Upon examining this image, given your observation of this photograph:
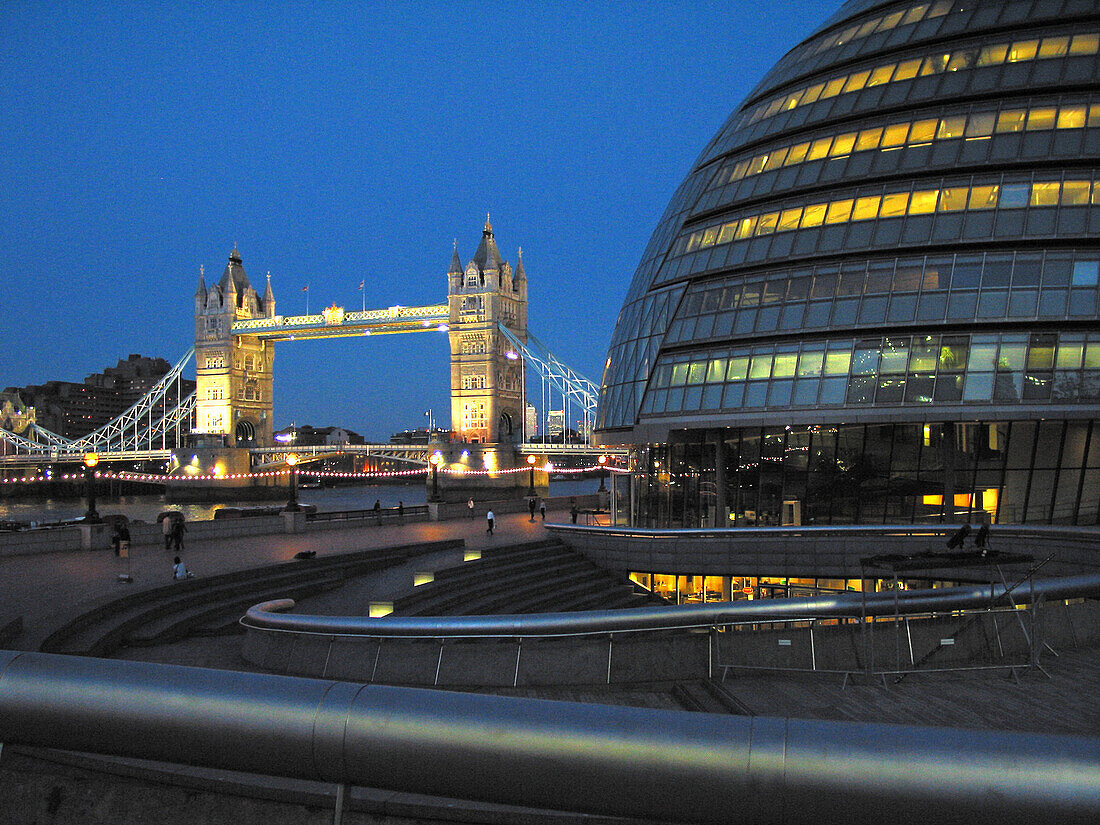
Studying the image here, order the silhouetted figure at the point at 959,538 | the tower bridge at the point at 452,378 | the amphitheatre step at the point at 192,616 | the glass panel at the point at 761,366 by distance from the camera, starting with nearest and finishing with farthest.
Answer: the amphitheatre step at the point at 192,616
the silhouetted figure at the point at 959,538
the glass panel at the point at 761,366
the tower bridge at the point at 452,378

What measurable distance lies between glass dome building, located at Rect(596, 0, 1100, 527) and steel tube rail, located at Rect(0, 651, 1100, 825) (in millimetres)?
24972

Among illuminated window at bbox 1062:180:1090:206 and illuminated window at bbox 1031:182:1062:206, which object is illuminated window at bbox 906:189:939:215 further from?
illuminated window at bbox 1062:180:1090:206

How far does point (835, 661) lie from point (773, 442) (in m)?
18.5

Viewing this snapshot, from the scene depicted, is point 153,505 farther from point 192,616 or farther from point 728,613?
point 728,613

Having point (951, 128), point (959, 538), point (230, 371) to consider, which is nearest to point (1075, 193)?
point (951, 128)

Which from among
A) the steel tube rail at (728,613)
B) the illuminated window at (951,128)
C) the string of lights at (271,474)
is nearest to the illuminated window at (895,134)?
the illuminated window at (951,128)

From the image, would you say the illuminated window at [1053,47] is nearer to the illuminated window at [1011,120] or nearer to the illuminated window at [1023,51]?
the illuminated window at [1023,51]

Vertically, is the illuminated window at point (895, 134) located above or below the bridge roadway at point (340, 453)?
above

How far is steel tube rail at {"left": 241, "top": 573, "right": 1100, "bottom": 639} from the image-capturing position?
11359 mm

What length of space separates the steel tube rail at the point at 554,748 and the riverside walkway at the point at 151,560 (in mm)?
12618

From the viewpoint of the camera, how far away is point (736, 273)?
3138 cm

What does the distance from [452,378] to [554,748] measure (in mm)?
134378

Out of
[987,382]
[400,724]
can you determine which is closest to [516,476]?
[987,382]

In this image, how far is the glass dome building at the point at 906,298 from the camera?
87.1 feet
